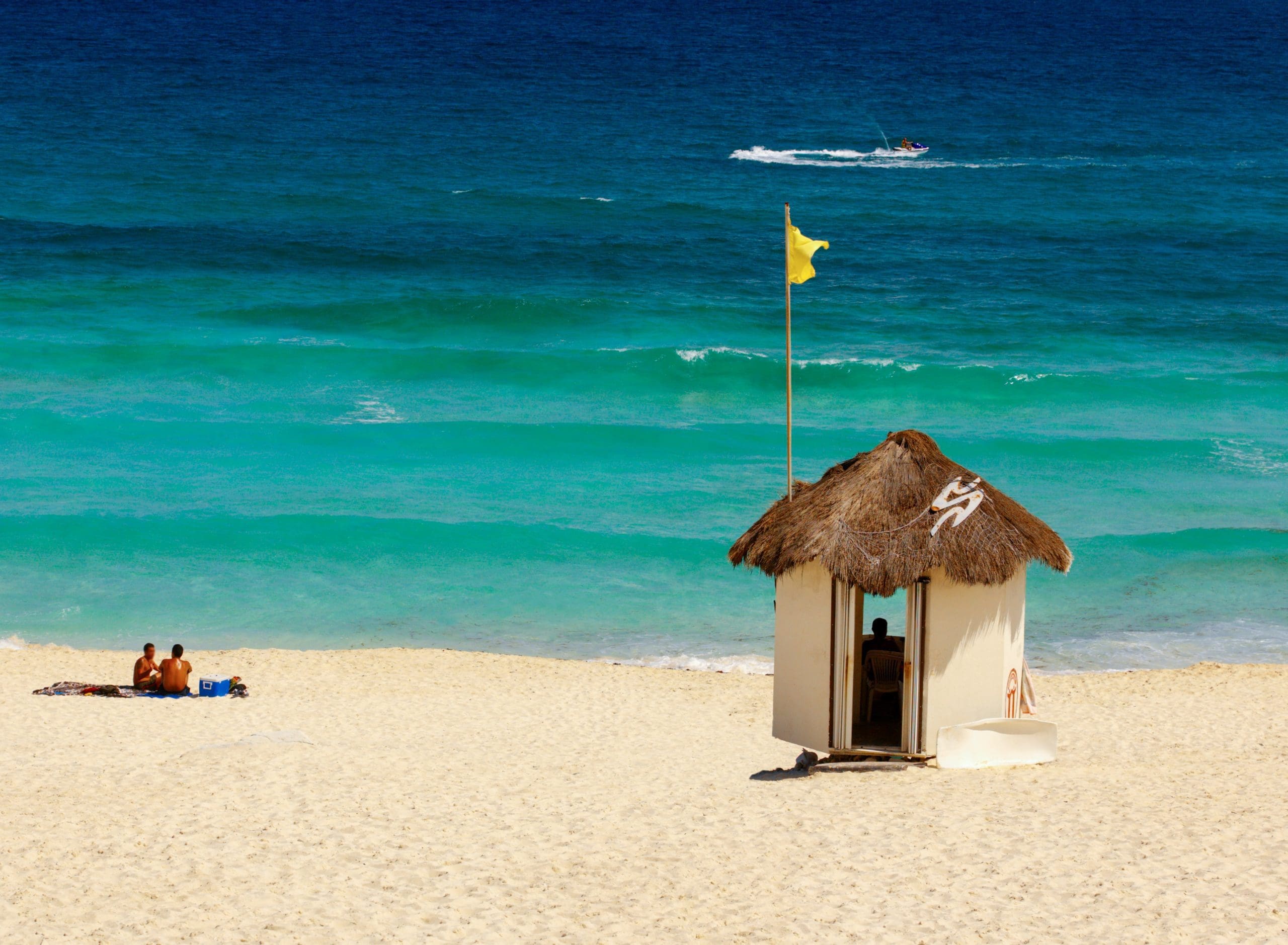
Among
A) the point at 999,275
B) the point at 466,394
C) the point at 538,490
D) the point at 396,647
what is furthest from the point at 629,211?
the point at 396,647

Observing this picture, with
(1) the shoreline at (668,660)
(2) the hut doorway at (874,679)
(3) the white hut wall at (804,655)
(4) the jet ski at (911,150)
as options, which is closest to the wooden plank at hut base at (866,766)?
(2) the hut doorway at (874,679)

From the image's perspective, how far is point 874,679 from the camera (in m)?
11.4

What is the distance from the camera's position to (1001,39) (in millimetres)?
69562

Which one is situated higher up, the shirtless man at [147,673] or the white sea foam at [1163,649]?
the white sea foam at [1163,649]

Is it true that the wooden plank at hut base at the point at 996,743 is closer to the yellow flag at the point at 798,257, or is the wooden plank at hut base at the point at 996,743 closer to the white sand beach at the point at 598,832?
the white sand beach at the point at 598,832

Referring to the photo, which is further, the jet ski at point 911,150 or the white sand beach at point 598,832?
the jet ski at point 911,150

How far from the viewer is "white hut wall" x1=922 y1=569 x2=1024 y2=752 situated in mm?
10305

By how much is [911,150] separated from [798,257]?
3781 cm

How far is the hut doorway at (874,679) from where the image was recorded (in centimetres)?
1034

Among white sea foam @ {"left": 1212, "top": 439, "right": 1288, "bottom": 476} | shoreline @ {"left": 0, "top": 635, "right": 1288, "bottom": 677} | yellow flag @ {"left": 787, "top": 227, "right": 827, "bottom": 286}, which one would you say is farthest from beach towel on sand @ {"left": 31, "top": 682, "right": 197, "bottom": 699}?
white sea foam @ {"left": 1212, "top": 439, "right": 1288, "bottom": 476}

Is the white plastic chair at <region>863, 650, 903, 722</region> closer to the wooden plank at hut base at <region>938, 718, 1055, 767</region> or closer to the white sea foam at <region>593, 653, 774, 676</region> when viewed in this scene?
the wooden plank at hut base at <region>938, 718, 1055, 767</region>

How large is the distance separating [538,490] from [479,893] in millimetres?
15371

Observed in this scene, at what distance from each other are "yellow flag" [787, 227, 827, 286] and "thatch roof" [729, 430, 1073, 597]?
7.06ft

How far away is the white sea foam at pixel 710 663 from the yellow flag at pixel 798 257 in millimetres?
4764
